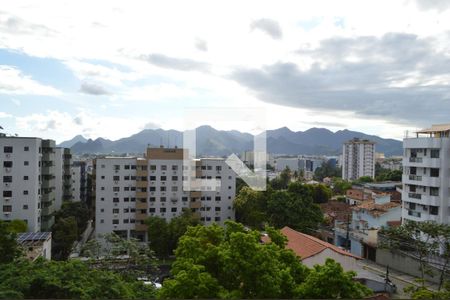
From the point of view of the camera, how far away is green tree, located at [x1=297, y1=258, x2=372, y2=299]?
11.7ft

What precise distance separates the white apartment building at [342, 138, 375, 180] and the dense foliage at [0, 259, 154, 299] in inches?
1502

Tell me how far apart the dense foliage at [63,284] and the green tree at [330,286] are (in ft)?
6.53

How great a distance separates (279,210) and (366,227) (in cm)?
323

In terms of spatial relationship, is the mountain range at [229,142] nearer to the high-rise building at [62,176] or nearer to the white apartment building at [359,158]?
the white apartment building at [359,158]

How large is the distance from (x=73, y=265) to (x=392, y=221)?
38.2ft

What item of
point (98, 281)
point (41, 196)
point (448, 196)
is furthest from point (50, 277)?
point (448, 196)

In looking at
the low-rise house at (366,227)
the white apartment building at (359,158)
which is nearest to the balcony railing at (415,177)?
the low-rise house at (366,227)

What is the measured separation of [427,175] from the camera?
432 inches

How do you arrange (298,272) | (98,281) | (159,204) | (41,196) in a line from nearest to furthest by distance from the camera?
1. (298,272)
2. (98,281)
3. (41,196)
4. (159,204)

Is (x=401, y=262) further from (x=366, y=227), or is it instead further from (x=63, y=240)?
(x=63, y=240)

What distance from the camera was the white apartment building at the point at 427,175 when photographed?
Answer: 10.6 m

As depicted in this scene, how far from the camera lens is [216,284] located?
12.0ft

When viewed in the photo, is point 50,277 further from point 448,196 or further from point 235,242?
point 448,196

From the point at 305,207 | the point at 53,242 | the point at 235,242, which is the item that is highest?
the point at 235,242
